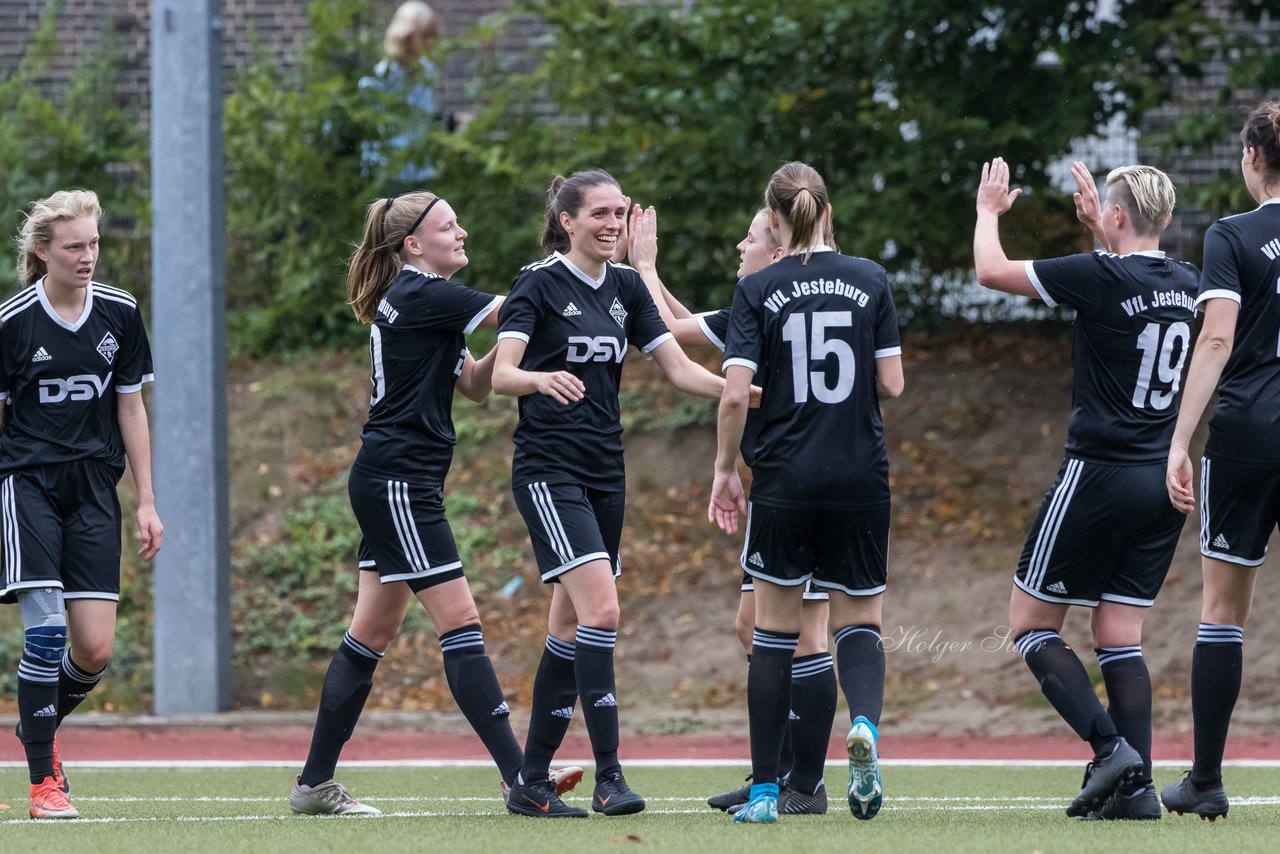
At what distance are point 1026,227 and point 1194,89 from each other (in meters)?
1.61

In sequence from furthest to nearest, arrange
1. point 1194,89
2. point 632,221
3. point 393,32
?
point 393,32
point 1194,89
point 632,221

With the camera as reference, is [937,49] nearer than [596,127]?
Yes

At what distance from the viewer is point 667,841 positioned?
5.10 meters

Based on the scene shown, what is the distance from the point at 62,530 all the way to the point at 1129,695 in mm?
3862

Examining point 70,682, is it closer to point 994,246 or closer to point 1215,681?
point 994,246

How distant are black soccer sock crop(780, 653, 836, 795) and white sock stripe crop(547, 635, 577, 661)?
0.82 m

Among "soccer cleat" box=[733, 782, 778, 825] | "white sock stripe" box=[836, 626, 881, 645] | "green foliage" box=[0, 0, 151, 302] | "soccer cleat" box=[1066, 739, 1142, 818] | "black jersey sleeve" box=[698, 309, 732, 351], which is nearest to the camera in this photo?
"soccer cleat" box=[1066, 739, 1142, 818]

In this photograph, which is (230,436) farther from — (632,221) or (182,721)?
(632,221)

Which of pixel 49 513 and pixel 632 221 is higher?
pixel 632 221

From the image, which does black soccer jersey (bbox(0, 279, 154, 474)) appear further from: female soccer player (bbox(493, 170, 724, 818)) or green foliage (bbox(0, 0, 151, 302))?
green foliage (bbox(0, 0, 151, 302))

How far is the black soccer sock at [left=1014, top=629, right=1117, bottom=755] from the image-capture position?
5.63m

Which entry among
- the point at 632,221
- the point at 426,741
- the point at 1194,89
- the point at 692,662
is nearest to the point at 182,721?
the point at 426,741

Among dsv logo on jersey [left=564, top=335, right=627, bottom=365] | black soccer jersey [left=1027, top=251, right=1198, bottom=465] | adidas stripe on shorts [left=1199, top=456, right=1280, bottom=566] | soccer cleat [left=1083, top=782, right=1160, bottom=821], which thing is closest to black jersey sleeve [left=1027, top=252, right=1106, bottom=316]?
black soccer jersey [left=1027, top=251, right=1198, bottom=465]

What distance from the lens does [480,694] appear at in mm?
5965
